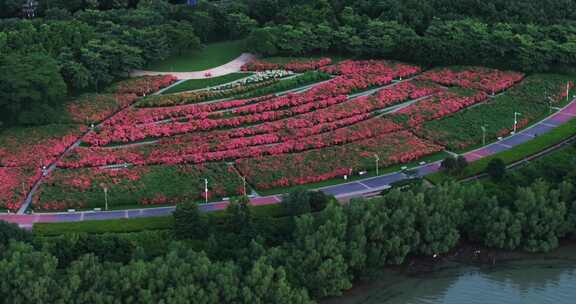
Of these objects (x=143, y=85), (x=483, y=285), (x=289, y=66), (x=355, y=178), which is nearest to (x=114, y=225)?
(x=355, y=178)

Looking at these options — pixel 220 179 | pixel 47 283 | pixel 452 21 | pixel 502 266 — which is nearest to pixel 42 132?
pixel 220 179

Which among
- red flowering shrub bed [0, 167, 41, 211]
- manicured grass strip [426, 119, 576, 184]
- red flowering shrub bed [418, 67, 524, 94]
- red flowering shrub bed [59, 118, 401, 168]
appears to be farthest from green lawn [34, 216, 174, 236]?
red flowering shrub bed [418, 67, 524, 94]

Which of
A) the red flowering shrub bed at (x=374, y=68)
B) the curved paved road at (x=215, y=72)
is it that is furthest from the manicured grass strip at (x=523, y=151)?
the curved paved road at (x=215, y=72)

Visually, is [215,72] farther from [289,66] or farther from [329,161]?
[329,161]

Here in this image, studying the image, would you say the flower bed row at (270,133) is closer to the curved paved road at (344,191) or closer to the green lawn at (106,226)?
the curved paved road at (344,191)

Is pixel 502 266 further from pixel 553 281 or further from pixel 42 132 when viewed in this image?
pixel 42 132

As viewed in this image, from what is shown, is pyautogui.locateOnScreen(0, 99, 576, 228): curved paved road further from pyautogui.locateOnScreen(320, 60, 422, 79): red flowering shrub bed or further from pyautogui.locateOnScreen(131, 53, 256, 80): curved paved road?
pyautogui.locateOnScreen(131, 53, 256, 80): curved paved road
